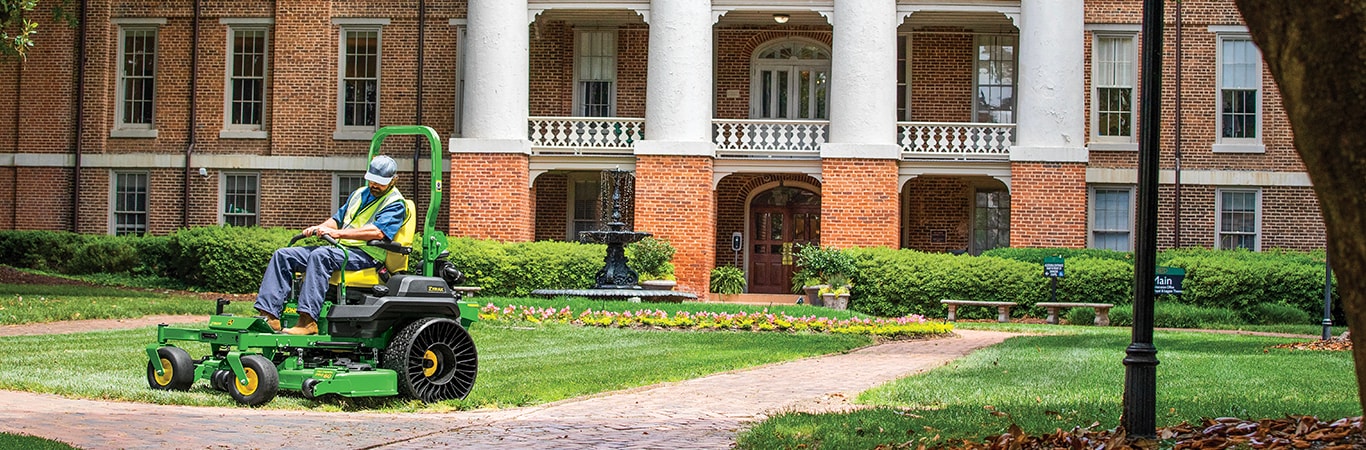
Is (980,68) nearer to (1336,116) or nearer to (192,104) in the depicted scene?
(192,104)

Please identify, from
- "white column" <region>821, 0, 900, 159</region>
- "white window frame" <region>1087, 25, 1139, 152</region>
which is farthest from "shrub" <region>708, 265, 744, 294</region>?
"white window frame" <region>1087, 25, 1139, 152</region>

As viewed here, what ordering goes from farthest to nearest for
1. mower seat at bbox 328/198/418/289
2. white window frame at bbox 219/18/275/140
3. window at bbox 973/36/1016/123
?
1. white window frame at bbox 219/18/275/140
2. window at bbox 973/36/1016/123
3. mower seat at bbox 328/198/418/289

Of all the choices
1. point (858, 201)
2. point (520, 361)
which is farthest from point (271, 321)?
point (858, 201)

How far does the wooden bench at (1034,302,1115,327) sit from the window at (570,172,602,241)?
10.1 m

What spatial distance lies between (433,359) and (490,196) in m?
19.0

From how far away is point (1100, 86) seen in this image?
30.8 m

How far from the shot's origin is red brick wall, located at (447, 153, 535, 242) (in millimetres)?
29203

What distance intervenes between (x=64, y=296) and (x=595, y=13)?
12.0m

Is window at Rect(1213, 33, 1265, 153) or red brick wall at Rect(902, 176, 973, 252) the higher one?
window at Rect(1213, 33, 1265, 153)

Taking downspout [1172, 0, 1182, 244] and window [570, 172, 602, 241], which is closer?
downspout [1172, 0, 1182, 244]

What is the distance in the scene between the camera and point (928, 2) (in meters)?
28.9

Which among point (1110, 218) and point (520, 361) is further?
point (1110, 218)

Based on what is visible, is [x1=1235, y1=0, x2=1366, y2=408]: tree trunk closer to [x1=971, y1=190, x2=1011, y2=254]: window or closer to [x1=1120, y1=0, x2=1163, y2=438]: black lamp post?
[x1=1120, y1=0, x2=1163, y2=438]: black lamp post

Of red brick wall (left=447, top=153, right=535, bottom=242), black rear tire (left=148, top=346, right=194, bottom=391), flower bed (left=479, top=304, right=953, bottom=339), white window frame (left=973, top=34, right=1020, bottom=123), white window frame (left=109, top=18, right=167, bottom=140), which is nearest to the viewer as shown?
black rear tire (left=148, top=346, right=194, bottom=391)
